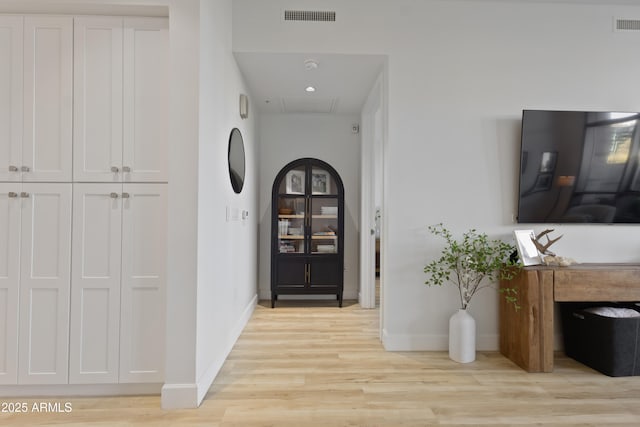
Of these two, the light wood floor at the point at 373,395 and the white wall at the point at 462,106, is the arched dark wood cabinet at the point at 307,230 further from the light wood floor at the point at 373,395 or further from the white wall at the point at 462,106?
the white wall at the point at 462,106

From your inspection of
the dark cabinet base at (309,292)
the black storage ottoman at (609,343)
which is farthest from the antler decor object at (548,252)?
the dark cabinet base at (309,292)

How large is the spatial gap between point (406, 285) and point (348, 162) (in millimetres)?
2228

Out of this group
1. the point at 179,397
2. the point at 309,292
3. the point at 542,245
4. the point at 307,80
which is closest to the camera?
the point at 179,397

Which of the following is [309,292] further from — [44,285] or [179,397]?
[44,285]

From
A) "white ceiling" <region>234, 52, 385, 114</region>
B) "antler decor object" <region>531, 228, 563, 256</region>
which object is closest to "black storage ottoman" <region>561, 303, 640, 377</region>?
"antler decor object" <region>531, 228, 563, 256</region>

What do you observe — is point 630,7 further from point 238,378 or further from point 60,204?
point 60,204

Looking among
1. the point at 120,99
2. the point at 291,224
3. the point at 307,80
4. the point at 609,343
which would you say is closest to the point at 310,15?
the point at 307,80

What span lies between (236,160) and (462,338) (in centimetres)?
237

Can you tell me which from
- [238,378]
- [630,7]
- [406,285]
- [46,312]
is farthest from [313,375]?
[630,7]

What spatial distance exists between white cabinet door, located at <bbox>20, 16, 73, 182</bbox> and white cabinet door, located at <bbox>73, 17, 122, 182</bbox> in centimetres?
5

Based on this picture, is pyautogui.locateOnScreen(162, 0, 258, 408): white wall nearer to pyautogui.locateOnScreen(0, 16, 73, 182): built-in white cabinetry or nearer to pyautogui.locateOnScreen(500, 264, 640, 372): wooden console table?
pyautogui.locateOnScreen(0, 16, 73, 182): built-in white cabinetry

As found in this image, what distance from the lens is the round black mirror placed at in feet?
9.44

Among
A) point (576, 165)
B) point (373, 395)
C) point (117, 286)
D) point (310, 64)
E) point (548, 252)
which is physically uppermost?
point (310, 64)

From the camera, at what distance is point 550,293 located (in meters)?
2.46
